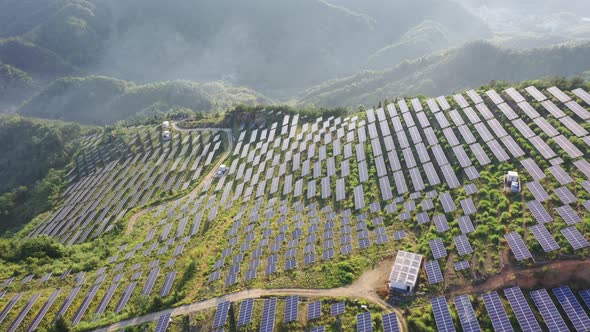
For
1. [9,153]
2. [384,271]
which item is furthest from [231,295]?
[9,153]

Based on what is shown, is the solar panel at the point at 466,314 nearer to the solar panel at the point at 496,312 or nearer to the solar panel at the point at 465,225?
the solar panel at the point at 496,312

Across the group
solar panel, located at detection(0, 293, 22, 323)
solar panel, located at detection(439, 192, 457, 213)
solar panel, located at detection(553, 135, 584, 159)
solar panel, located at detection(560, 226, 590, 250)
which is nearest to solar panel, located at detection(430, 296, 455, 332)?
solar panel, located at detection(560, 226, 590, 250)

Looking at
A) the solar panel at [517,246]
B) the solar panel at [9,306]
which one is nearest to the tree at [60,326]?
the solar panel at [9,306]

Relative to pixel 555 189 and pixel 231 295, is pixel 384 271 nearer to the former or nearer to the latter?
pixel 231 295

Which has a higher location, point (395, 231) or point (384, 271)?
point (395, 231)

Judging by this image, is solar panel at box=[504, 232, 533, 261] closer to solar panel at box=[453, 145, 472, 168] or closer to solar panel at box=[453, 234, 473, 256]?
solar panel at box=[453, 234, 473, 256]

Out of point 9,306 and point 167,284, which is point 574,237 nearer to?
point 167,284
